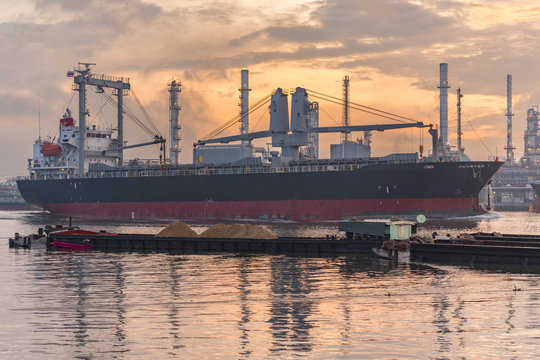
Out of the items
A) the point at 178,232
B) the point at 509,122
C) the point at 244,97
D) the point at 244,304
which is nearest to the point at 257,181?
the point at 178,232

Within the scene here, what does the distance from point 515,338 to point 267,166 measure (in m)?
60.9

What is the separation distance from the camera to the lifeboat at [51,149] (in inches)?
3743

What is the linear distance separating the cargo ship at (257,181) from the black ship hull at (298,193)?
0.11 meters

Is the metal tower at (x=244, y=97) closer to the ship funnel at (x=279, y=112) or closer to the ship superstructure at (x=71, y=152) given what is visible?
the ship superstructure at (x=71, y=152)

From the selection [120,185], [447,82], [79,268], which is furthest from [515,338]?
[447,82]

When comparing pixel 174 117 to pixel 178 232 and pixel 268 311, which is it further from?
Answer: pixel 268 311

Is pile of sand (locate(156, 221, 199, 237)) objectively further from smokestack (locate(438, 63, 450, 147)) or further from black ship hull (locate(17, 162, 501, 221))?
smokestack (locate(438, 63, 450, 147))

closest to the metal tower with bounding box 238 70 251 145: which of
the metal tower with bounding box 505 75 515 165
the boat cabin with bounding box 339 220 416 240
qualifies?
the metal tower with bounding box 505 75 515 165

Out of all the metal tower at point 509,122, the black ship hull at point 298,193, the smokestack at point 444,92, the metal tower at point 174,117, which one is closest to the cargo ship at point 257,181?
the black ship hull at point 298,193

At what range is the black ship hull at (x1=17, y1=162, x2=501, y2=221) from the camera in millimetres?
67062

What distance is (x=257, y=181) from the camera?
7362 cm

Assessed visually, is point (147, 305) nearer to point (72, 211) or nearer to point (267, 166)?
point (267, 166)

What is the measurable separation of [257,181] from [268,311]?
177ft

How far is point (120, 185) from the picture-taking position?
8306 cm
